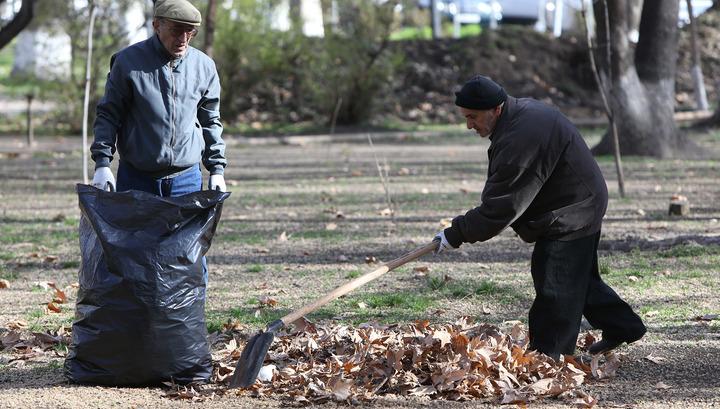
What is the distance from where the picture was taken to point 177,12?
5.18 m

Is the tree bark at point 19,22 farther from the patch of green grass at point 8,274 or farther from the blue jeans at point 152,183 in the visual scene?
the blue jeans at point 152,183

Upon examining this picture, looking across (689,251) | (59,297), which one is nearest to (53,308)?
(59,297)

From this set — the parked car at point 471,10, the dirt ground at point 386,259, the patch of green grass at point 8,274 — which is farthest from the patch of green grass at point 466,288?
the parked car at point 471,10

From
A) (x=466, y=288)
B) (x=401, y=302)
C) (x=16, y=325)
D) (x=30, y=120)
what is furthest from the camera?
(x=30, y=120)

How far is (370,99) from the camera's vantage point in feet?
73.3

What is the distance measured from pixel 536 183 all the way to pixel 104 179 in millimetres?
2120

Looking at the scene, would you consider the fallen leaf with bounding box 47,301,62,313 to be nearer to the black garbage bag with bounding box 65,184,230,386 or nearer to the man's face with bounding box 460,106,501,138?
the black garbage bag with bounding box 65,184,230,386

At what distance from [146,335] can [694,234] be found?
576 cm

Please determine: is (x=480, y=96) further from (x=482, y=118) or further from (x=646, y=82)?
(x=646, y=82)

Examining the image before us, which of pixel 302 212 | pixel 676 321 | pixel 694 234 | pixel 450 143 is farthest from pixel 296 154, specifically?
pixel 676 321

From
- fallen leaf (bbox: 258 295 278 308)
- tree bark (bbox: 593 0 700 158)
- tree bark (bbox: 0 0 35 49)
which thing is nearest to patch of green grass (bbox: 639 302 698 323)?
fallen leaf (bbox: 258 295 278 308)

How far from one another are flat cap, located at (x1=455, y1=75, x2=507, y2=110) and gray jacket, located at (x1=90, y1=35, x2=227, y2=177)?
135 centimetres

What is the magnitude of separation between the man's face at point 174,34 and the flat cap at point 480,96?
1.35 metres

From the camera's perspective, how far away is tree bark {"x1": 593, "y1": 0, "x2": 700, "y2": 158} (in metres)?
15.4
